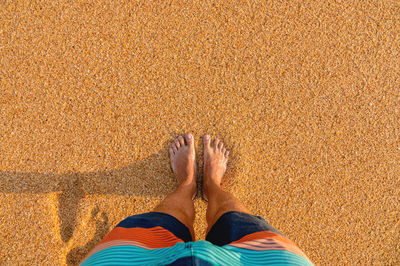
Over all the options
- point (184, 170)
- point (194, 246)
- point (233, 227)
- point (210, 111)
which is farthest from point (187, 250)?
point (210, 111)

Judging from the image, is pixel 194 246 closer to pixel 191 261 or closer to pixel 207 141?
pixel 191 261

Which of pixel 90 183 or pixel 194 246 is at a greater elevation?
pixel 194 246

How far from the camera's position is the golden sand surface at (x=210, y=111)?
1.62 meters

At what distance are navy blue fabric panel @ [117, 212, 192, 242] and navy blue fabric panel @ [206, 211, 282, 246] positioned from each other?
13 cm

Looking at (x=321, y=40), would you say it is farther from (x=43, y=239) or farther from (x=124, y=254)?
(x=43, y=239)

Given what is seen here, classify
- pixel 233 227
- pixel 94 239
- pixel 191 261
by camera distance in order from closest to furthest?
pixel 191 261 < pixel 233 227 < pixel 94 239

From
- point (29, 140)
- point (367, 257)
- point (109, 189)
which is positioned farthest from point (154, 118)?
point (367, 257)

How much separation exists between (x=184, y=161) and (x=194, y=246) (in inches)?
31.2

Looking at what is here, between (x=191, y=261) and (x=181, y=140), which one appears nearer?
(x=191, y=261)

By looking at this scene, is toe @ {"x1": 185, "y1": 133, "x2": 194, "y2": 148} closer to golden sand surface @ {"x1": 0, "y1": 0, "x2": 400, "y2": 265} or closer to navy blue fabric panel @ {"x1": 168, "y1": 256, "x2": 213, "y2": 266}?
golden sand surface @ {"x1": 0, "y1": 0, "x2": 400, "y2": 265}

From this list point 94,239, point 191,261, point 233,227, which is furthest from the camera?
point 94,239

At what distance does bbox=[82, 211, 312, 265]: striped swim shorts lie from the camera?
0.87 m

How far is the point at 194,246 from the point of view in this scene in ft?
2.86

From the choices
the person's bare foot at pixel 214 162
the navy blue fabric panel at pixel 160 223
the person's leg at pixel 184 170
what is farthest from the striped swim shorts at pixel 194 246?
the person's bare foot at pixel 214 162
